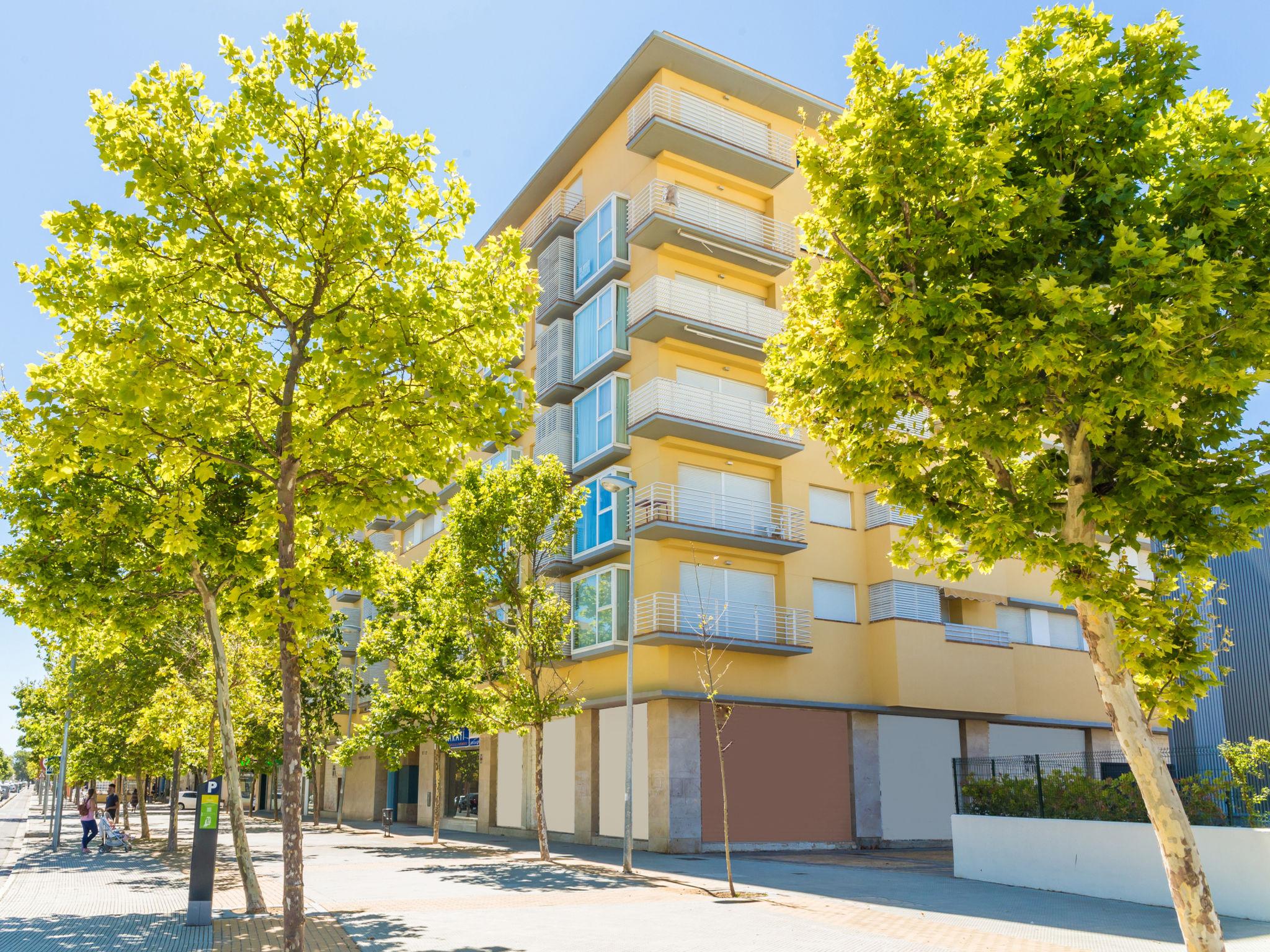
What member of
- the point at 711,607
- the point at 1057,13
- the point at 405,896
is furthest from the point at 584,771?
the point at 1057,13

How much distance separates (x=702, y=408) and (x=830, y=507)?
19.5 ft

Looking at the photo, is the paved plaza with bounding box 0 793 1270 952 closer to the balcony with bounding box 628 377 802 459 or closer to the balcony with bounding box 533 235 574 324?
the balcony with bounding box 628 377 802 459

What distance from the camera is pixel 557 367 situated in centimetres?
3425

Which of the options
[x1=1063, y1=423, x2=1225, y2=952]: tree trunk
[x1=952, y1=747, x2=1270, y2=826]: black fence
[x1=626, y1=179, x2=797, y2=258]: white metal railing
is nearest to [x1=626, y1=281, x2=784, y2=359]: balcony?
[x1=626, y1=179, x2=797, y2=258]: white metal railing

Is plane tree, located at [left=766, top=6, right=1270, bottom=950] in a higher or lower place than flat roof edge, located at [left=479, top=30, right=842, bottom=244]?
lower

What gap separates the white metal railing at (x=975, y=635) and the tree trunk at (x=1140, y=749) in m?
22.6

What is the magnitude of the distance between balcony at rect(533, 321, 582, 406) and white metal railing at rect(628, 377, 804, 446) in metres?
4.88

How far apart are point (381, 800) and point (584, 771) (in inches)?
950

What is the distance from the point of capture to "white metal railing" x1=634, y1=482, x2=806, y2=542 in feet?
92.3

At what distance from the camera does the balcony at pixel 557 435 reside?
33.2 metres

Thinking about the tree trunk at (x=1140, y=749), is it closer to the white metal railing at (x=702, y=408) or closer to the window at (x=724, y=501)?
the white metal railing at (x=702, y=408)

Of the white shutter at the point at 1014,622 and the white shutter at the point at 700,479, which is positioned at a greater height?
the white shutter at the point at 700,479

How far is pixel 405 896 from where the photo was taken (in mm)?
17688

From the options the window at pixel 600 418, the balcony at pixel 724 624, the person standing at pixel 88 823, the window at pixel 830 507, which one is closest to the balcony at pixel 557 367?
the window at pixel 600 418
